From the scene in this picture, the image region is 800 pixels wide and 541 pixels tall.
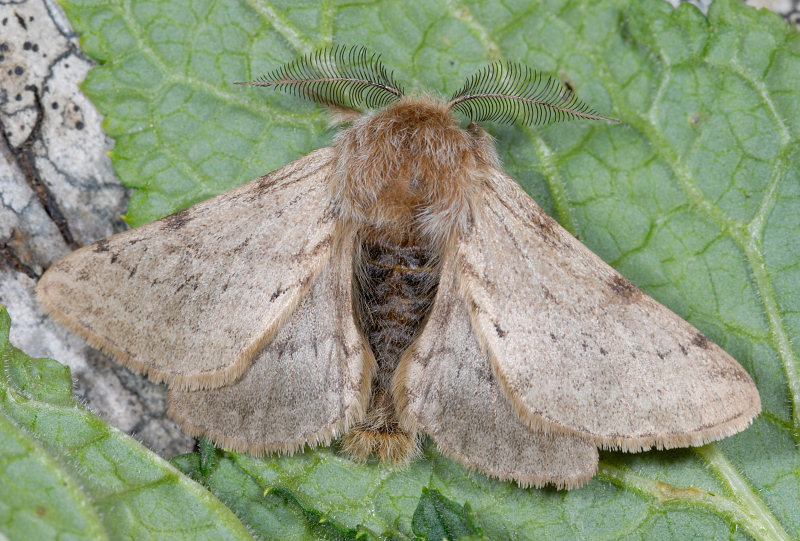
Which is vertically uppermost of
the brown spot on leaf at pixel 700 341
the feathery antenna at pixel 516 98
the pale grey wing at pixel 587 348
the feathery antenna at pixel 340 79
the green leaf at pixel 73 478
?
the feathery antenna at pixel 516 98

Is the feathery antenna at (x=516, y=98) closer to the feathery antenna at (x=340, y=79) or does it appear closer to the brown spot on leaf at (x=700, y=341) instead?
the feathery antenna at (x=340, y=79)

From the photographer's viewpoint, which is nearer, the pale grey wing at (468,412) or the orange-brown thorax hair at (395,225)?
the pale grey wing at (468,412)

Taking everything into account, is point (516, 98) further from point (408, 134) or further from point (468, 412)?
point (468, 412)

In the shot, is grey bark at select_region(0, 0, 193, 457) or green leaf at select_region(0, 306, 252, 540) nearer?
green leaf at select_region(0, 306, 252, 540)

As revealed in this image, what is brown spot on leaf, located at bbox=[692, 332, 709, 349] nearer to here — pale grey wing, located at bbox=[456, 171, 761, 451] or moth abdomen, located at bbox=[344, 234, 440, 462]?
pale grey wing, located at bbox=[456, 171, 761, 451]

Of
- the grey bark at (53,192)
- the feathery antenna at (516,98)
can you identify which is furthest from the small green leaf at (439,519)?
the feathery antenna at (516,98)

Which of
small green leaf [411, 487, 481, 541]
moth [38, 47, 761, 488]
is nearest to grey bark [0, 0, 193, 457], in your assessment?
moth [38, 47, 761, 488]
